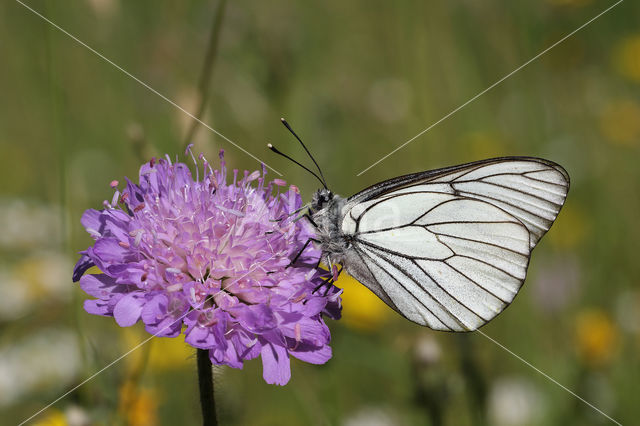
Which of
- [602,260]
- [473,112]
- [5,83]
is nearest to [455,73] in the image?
[473,112]

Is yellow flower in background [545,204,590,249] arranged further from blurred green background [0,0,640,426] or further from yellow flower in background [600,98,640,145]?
yellow flower in background [600,98,640,145]

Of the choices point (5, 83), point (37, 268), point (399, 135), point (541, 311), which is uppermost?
point (5, 83)

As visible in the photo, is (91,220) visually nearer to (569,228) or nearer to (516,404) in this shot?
(516,404)

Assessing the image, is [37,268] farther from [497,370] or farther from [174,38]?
[497,370]

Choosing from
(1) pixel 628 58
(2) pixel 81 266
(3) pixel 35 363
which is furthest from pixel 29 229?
(1) pixel 628 58

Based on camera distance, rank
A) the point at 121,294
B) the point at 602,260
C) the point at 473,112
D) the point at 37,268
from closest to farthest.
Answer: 1. the point at 121,294
2. the point at 37,268
3. the point at 602,260
4. the point at 473,112

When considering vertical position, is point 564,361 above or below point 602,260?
below

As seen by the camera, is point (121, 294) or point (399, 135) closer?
point (121, 294)
